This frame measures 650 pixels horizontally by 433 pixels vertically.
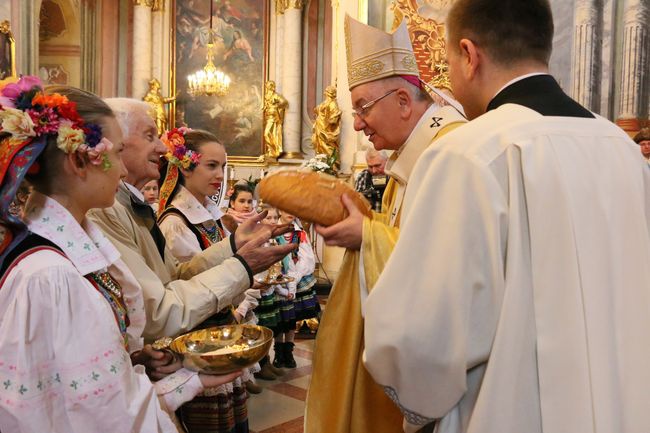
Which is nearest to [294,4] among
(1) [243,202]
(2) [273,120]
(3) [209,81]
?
(2) [273,120]

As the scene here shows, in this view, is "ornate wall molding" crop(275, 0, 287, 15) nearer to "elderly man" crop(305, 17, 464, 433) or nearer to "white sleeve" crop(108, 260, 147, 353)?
"elderly man" crop(305, 17, 464, 433)

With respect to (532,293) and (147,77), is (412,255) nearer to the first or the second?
(532,293)

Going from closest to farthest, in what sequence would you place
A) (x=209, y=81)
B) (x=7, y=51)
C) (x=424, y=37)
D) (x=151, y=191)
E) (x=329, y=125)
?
1. (x=151, y=191)
2. (x=7, y=51)
3. (x=424, y=37)
4. (x=329, y=125)
5. (x=209, y=81)

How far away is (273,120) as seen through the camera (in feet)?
46.6

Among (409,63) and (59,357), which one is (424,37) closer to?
(409,63)

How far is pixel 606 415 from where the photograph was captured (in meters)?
1.23

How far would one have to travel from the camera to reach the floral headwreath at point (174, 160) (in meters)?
3.03

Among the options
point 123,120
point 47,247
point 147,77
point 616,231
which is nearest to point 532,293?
point 616,231

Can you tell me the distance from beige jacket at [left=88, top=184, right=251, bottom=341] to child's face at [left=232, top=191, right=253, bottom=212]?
334 cm

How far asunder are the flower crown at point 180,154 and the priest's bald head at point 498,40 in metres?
1.85

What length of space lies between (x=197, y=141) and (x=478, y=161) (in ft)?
7.08

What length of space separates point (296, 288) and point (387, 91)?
3.64m

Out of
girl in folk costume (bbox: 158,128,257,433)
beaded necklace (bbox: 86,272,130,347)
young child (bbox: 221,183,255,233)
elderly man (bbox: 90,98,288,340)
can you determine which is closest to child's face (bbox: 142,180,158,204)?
young child (bbox: 221,183,255,233)

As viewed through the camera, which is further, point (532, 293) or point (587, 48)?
point (587, 48)
